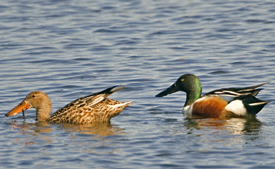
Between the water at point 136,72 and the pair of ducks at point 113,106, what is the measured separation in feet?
0.75

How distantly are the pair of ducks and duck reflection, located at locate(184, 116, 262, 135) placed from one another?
213 mm

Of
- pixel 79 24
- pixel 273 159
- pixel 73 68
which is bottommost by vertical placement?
pixel 273 159

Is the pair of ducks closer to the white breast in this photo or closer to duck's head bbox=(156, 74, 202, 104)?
the white breast

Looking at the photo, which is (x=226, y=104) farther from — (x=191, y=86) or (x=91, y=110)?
(x=91, y=110)

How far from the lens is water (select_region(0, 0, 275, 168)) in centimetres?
764

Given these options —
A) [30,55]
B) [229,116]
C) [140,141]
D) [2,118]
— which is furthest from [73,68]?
[140,141]

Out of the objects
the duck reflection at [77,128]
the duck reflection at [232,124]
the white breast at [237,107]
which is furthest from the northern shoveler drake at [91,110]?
the white breast at [237,107]

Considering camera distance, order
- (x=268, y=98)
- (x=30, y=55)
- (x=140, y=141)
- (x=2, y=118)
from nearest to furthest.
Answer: (x=140, y=141)
(x=2, y=118)
(x=268, y=98)
(x=30, y=55)

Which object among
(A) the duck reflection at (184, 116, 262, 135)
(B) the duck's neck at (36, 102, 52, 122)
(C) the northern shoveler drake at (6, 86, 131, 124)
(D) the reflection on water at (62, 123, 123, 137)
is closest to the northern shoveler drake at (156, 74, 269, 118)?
(A) the duck reflection at (184, 116, 262, 135)

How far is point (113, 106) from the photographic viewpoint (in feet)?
31.7

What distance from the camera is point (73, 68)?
1363cm

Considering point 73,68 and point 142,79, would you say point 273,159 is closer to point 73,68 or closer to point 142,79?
point 142,79

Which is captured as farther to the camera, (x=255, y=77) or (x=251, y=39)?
(x=251, y=39)

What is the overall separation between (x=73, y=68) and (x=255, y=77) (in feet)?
14.5
